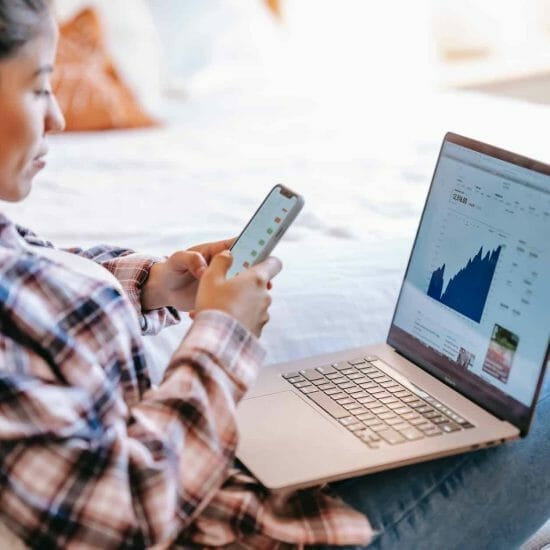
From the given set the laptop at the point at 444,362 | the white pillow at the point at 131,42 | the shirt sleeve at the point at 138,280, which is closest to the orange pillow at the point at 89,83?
the white pillow at the point at 131,42

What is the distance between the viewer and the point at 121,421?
0.74m

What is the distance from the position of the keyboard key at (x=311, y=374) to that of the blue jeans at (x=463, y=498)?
0.16m

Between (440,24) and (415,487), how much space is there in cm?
230

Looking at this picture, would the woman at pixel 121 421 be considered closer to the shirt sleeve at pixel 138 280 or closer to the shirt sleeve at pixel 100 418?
the shirt sleeve at pixel 100 418

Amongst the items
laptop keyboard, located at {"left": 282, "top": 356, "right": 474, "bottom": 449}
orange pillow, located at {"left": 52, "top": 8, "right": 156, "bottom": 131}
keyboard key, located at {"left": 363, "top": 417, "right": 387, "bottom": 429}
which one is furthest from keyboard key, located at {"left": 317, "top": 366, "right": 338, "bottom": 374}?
orange pillow, located at {"left": 52, "top": 8, "right": 156, "bottom": 131}

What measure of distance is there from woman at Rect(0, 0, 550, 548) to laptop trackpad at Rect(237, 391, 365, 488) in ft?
0.10

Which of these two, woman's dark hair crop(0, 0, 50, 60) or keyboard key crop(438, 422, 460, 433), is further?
keyboard key crop(438, 422, 460, 433)

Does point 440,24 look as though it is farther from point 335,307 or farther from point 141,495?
point 141,495

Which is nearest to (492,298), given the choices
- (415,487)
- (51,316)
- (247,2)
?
(415,487)

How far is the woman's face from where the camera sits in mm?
760

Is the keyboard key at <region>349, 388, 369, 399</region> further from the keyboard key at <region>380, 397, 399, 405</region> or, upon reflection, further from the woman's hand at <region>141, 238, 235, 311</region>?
the woman's hand at <region>141, 238, 235, 311</region>

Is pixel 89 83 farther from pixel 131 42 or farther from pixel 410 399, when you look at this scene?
pixel 410 399

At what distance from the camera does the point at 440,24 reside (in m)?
2.94

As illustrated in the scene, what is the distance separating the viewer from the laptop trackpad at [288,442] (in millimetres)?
833
